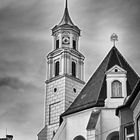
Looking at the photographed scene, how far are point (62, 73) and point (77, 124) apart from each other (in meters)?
18.7

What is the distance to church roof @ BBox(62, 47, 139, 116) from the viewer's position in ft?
107

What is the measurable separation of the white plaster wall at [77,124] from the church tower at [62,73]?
1432 centimetres

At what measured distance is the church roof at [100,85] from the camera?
32.7 meters

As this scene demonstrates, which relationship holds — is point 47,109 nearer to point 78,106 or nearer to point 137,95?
point 78,106

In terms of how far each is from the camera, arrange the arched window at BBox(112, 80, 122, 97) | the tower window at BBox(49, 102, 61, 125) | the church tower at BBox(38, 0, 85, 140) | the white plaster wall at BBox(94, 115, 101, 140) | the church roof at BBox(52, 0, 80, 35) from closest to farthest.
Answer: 1. the white plaster wall at BBox(94, 115, 101, 140)
2. the arched window at BBox(112, 80, 122, 97)
3. the tower window at BBox(49, 102, 61, 125)
4. the church tower at BBox(38, 0, 85, 140)
5. the church roof at BBox(52, 0, 80, 35)

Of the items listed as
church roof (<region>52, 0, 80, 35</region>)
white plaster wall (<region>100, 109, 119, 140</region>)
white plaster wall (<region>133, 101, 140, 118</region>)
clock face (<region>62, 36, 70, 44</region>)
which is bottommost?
white plaster wall (<region>133, 101, 140, 118</region>)

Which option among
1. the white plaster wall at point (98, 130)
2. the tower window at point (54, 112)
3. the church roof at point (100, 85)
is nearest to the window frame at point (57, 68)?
the tower window at point (54, 112)

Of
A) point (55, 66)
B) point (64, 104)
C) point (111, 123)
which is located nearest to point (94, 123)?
point (111, 123)

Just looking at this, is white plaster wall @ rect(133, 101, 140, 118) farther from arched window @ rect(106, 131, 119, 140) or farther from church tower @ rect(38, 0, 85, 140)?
church tower @ rect(38, 0, 85, 140)

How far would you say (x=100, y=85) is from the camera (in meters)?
33.7

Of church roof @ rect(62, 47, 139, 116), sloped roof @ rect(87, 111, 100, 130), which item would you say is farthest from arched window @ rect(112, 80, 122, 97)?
sloped roof @ rect(87, 111, 100, 130)

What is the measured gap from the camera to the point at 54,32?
54.2 meters

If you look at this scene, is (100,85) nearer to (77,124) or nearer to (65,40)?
(77,124)

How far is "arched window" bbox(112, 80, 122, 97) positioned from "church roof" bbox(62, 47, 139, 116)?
2.20 feet
